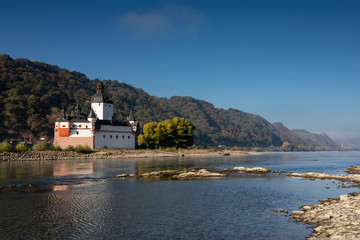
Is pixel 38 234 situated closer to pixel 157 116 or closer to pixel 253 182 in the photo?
pixel 253 182

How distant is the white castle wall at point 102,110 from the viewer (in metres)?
90.2

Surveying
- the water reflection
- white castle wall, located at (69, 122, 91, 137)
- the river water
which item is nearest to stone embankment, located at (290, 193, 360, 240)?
the river water

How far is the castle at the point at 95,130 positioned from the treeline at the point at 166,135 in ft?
13.7

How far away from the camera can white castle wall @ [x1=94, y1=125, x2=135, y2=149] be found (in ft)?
272

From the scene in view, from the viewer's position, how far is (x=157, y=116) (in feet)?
611

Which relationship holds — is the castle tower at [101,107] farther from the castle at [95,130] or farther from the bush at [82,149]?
the bush at [82,149]

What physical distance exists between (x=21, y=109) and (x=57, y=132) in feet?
111

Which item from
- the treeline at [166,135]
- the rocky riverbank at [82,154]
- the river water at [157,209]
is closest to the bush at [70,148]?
the rocky riverbank at [82,154]

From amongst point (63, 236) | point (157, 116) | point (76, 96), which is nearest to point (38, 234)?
point (63, 236)

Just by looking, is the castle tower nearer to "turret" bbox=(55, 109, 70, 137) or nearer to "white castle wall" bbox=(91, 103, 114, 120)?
"white castle wall" bbox=(91, 103, 114, 120)

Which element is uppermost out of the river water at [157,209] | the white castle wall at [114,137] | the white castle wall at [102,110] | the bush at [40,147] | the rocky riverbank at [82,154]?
the white castle wall at [102,110]

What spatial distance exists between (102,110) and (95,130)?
1062 cm

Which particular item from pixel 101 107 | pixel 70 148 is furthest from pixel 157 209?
pixel 101 107

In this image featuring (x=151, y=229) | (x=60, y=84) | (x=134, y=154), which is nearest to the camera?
(x=151, y=229)
